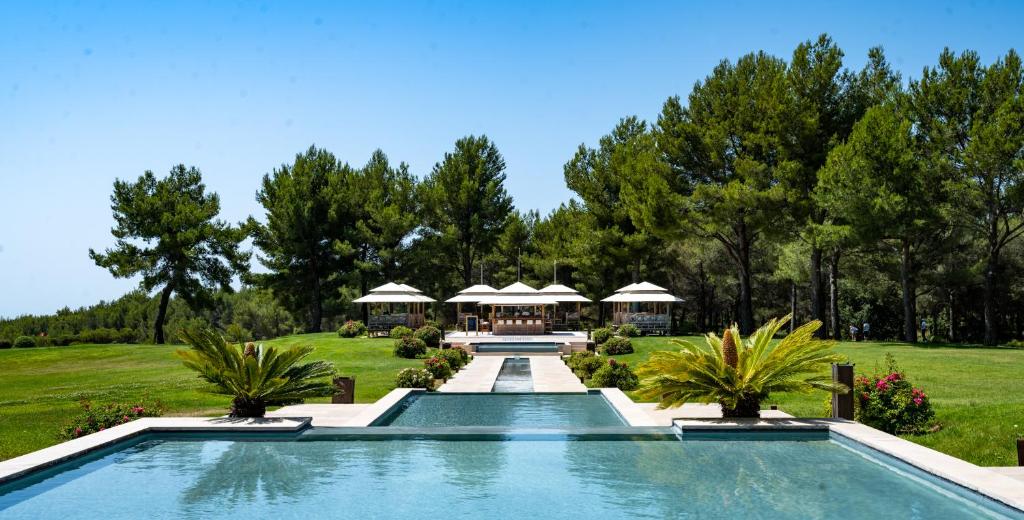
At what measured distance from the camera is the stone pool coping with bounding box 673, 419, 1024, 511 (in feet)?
20.7

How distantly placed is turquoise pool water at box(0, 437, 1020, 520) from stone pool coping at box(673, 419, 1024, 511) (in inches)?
7.0

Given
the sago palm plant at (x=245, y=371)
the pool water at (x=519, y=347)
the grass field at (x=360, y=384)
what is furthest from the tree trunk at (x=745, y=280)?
the sago palm plant at (x=245, y=371)

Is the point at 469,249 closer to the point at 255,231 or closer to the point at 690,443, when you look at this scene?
the point at 255,231

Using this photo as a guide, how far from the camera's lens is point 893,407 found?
399 inches

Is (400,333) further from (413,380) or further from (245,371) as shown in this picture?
(245,371)

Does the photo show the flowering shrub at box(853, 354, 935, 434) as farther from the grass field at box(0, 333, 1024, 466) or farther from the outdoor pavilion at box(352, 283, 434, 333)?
the outdoor pavilion at box(352, 283, 434, 333)

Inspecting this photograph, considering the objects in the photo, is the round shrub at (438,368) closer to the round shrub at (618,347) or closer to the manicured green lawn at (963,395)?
the manicured green lawn at (963,395)

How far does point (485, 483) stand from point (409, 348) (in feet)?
59.3

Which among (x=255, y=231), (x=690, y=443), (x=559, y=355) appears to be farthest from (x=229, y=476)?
(x=255, y=231)

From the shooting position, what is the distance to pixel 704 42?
1948cm

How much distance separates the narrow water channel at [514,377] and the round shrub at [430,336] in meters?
4.16

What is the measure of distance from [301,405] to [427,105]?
13199 mm

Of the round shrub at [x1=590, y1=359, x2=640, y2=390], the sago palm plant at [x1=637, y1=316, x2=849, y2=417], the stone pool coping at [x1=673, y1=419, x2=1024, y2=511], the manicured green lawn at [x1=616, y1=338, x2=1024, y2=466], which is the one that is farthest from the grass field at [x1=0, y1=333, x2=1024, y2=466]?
the round shrub at [x1=590, y1=359, x2=640, y2=390]

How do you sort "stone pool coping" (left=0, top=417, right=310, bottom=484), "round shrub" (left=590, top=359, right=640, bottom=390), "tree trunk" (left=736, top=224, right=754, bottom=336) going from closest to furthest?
"stone pool coping" (left=0, top=417, right=310, bottom=484) < "round shrub" (left=590, top=359, right=640, bottom=390) < "tree trunk" (left=736, top=224, right=754, bottom=336)
